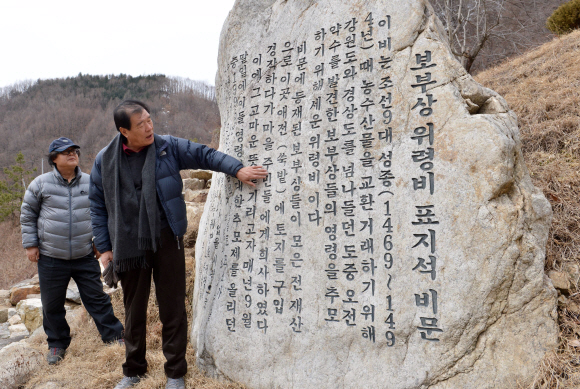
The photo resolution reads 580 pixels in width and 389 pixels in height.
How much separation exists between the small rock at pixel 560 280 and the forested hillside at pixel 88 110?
22826mm

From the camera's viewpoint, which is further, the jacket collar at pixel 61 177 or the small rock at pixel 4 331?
the small rock at pixel 4 331

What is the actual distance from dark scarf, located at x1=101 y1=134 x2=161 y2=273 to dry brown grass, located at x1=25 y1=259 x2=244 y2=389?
3.19 feet

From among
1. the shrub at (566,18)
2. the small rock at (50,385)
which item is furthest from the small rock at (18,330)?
the shrub at (566,18)

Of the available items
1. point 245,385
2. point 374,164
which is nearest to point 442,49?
point 374,164

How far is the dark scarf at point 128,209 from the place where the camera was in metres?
2.72

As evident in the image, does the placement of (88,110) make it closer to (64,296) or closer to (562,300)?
(64,296)

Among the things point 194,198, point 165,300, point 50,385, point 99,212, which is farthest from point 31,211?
point 194,198

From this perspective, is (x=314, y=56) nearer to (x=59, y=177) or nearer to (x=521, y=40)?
(x=59, y=177)

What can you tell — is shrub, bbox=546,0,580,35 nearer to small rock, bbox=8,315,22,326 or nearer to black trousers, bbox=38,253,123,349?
black trousers, bbox=38,253,123,349

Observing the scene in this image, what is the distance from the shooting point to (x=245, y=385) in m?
2.88

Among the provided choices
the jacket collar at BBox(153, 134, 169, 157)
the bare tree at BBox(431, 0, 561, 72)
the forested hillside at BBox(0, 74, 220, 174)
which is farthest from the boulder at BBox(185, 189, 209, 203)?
the forested hillside at BBox(0, 74, 220, 174)

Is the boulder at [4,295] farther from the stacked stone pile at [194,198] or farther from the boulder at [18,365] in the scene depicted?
the boulder at [18,365]

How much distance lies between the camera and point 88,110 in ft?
119

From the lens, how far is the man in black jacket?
9.03 ft
